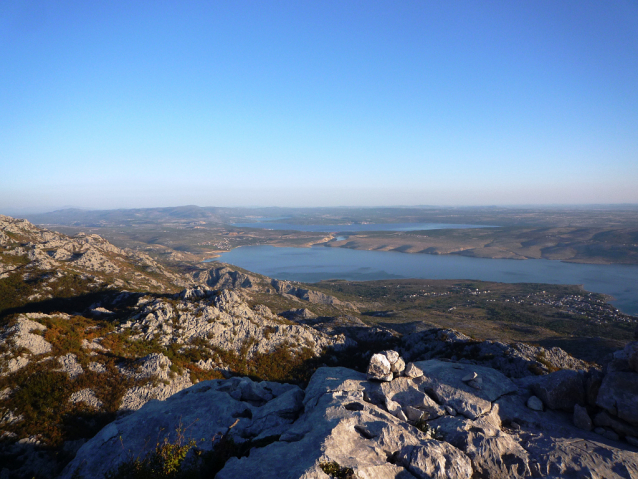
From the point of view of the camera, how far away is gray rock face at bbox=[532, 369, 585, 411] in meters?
15.0

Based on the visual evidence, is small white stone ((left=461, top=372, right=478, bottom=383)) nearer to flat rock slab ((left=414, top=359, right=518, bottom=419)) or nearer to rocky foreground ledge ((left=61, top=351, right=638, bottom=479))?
rocky foreground ledge ((left=61, top=351, right=638, bottom=479))

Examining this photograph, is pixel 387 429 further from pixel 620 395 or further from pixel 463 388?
pixel 620 395

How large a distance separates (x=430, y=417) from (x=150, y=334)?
26087 mm

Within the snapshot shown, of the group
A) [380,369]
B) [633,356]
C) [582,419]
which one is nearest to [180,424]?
[380,369]

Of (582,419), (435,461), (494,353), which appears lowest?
(494,353)

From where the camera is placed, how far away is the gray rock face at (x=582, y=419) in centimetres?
1360

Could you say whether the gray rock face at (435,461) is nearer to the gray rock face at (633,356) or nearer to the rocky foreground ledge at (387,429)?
the rocky foreground ledge at (387,429)

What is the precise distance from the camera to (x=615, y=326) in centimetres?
8612

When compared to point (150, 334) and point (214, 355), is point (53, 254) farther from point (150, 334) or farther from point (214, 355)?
point (214, 355)

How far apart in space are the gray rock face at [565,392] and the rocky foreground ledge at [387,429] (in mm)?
64

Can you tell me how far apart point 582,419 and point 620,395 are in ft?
6.44

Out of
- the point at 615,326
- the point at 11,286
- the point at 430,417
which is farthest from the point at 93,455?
the point at 615,326

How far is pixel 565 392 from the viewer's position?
1515 centimetres

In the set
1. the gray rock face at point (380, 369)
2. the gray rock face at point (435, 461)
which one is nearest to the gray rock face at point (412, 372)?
the gray rock face at point (380, 369)
